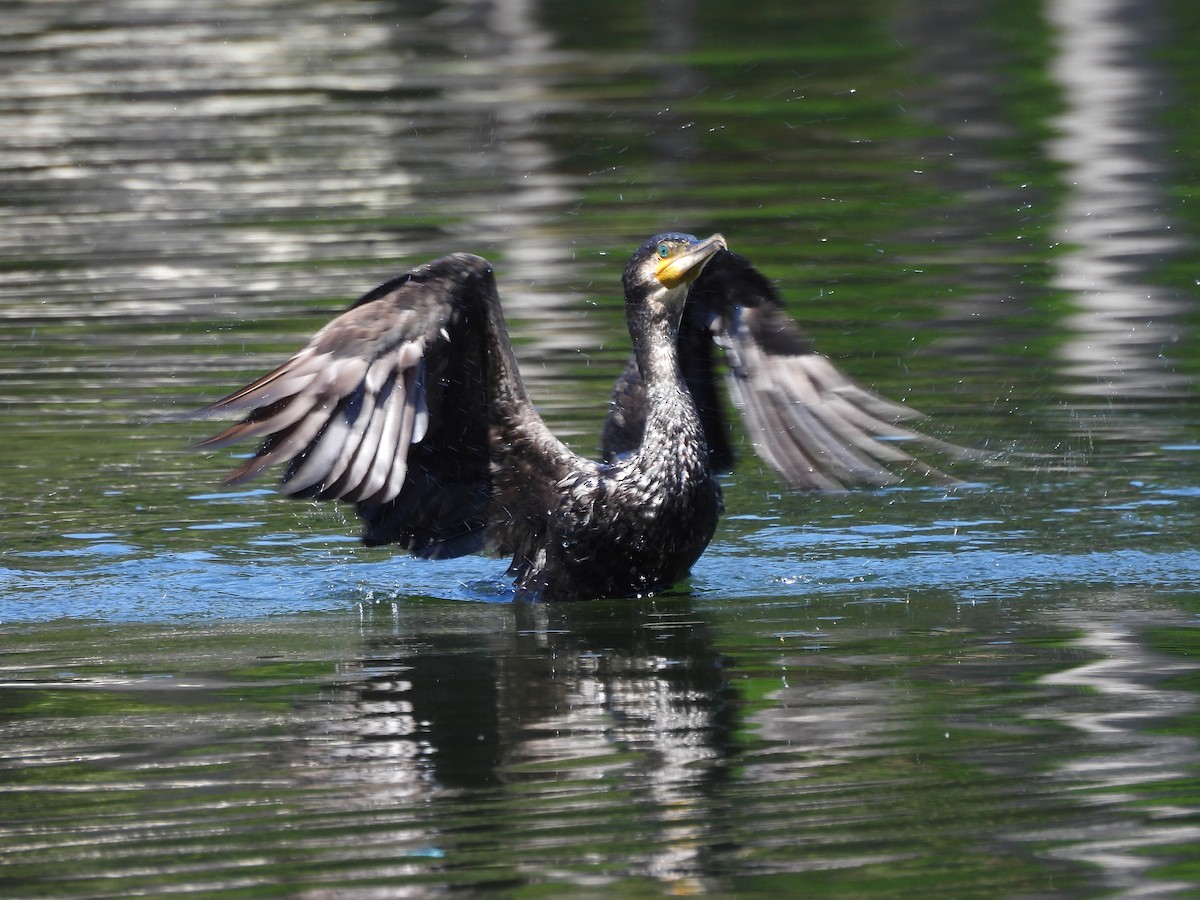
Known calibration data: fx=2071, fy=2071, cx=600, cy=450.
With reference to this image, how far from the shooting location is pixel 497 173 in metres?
15.6

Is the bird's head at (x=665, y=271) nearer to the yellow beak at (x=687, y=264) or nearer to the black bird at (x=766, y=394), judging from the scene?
the yellow beak at (x=687, y=264)

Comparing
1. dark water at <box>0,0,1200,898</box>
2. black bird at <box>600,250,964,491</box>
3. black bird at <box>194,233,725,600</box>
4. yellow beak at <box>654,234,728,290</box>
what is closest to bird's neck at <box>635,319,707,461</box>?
black bird at <box>194,233,725,600</box>

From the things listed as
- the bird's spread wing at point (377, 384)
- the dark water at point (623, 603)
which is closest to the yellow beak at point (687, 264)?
the bird's spread wing at point (377, 384)

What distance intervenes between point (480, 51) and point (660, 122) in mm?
4501

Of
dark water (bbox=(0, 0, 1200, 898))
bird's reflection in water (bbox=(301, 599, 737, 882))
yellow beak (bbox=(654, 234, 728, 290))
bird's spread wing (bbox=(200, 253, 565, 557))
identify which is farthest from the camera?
yellow beak (bbox=(654, 234, 728, 290))

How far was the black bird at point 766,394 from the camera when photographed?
24.9 ft

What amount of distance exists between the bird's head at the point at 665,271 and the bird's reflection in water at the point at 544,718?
105cm

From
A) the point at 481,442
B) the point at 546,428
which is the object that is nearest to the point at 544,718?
the point at 481,442

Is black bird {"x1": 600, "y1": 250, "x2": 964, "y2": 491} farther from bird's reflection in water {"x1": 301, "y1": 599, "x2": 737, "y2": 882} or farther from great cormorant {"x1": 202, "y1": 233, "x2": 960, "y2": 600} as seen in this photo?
bird's reflection in water {"x1": 301, "y1": 599, "x2": 737, "y2": 882}

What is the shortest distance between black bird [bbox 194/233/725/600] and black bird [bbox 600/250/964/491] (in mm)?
429

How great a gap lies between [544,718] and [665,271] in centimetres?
209

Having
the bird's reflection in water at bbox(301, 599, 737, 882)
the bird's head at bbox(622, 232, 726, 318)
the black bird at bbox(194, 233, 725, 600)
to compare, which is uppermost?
the bird's head at bbox(622, 232, 726, 318)

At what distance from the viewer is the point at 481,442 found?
23.5ft

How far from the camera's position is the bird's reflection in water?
191 inches
